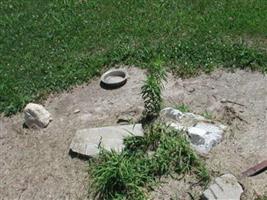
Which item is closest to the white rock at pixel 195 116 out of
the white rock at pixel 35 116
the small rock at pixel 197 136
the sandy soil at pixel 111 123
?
the sandy soil at pixel 111 123

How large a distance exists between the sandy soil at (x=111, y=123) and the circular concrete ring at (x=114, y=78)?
86 millimetres

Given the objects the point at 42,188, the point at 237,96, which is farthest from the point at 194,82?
the point at 42,188

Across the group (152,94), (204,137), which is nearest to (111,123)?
(152,94)

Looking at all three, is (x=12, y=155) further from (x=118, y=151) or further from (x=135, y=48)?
(x=135, y=48)

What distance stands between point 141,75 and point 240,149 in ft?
7.17

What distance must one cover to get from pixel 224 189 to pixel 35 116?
279cm

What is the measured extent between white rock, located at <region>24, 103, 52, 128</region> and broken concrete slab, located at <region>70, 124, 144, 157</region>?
24.0 inches

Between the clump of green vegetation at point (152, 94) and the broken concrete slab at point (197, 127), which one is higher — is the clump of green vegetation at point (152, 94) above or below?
above

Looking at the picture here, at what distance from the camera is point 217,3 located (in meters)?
9.18

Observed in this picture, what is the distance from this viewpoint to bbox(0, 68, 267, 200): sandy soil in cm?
614

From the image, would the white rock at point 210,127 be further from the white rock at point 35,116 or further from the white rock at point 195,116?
the white rock at point 35,116

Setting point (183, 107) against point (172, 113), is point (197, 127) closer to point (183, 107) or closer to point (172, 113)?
point (172, 113)

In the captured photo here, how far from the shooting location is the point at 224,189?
5621mm

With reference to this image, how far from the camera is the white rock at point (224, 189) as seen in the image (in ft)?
18.2
